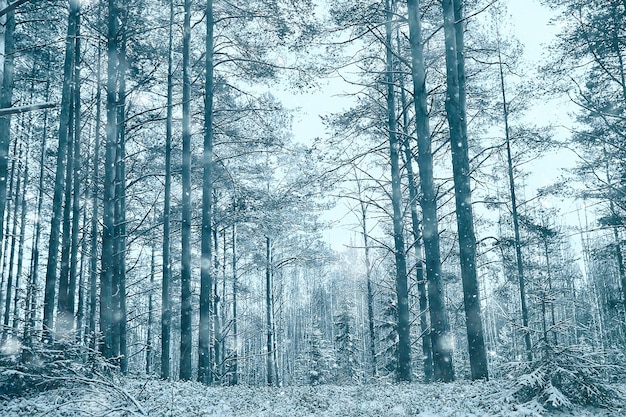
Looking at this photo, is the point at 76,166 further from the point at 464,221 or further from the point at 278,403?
the point at 464,221

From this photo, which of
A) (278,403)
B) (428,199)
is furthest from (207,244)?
(428,199)

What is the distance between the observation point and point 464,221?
858 centimetres

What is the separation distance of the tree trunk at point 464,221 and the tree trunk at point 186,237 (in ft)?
22.0

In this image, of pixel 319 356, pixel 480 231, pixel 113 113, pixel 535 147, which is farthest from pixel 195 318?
pixel 535 147

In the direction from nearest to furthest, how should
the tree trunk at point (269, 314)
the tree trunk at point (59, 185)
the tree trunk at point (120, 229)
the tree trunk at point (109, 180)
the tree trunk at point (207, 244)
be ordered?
the tree trunk at point (59, 185)
the tree trunk at point (109, 180)
the tree trunk at point (207, 244)
the tree trunk at point (120, 229)
the tree trunk at point (269, 314)

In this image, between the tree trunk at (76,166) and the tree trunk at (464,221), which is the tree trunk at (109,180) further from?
the tree trunk at (464,221)

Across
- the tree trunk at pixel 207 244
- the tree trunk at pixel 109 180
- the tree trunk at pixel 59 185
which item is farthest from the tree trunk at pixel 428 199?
the tree trunk at pixel 59 185

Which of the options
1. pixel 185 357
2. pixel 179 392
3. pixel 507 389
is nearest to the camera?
pixel 507 389

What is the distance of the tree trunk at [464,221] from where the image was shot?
8.11m

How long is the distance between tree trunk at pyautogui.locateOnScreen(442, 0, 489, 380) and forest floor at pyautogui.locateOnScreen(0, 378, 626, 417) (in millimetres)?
1196

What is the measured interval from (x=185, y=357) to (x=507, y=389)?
8.29m

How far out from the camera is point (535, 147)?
1559 cm

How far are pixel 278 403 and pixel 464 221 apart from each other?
484cm

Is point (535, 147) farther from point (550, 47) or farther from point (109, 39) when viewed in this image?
point (109, 39)
